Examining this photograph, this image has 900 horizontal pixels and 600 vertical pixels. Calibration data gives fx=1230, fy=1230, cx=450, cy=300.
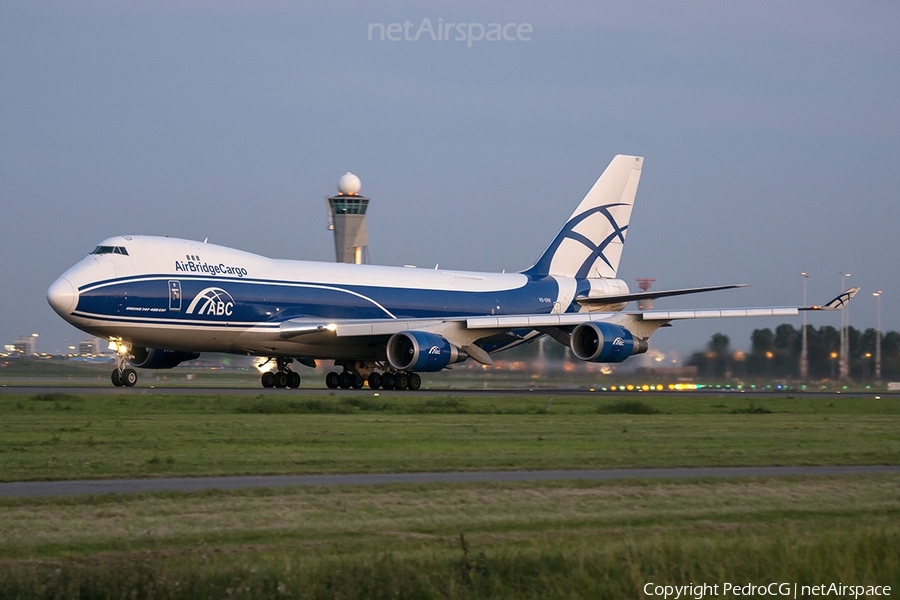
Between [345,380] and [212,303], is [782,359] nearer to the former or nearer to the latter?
[345,380]

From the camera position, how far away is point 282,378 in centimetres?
4431

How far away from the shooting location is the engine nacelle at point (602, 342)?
43250mm

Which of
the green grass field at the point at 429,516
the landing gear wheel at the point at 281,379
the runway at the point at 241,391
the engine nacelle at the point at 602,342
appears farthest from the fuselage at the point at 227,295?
the green grass field at the point at 429,516

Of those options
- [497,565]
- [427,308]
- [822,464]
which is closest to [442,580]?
[497,565]

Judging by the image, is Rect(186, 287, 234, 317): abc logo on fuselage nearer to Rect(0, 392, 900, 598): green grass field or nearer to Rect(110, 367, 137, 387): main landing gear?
Rect(110, 367, 137, 387): main landing gear

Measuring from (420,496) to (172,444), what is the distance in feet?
24.1

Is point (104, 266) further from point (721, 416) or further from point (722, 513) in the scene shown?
point (722, 513)

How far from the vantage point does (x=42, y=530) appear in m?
12.2

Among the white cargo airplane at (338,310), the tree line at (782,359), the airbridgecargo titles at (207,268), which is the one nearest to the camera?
the white cargo airplane at (338,310)

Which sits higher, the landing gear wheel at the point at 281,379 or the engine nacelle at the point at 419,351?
the engine nacelle at the point at 419,351

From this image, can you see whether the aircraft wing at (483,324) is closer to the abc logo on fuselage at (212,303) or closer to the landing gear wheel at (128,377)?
the abc logo on fuselage at (212,303)

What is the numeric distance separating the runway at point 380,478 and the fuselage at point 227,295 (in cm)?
2125

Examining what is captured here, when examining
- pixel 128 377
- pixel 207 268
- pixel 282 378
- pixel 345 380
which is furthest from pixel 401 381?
pixel 128 377

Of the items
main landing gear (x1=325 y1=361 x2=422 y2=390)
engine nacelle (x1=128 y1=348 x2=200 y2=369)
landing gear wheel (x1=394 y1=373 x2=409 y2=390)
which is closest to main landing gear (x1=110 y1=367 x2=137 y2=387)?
engine nacelle (x1=128 y1=348 x2=200 y2=369)
